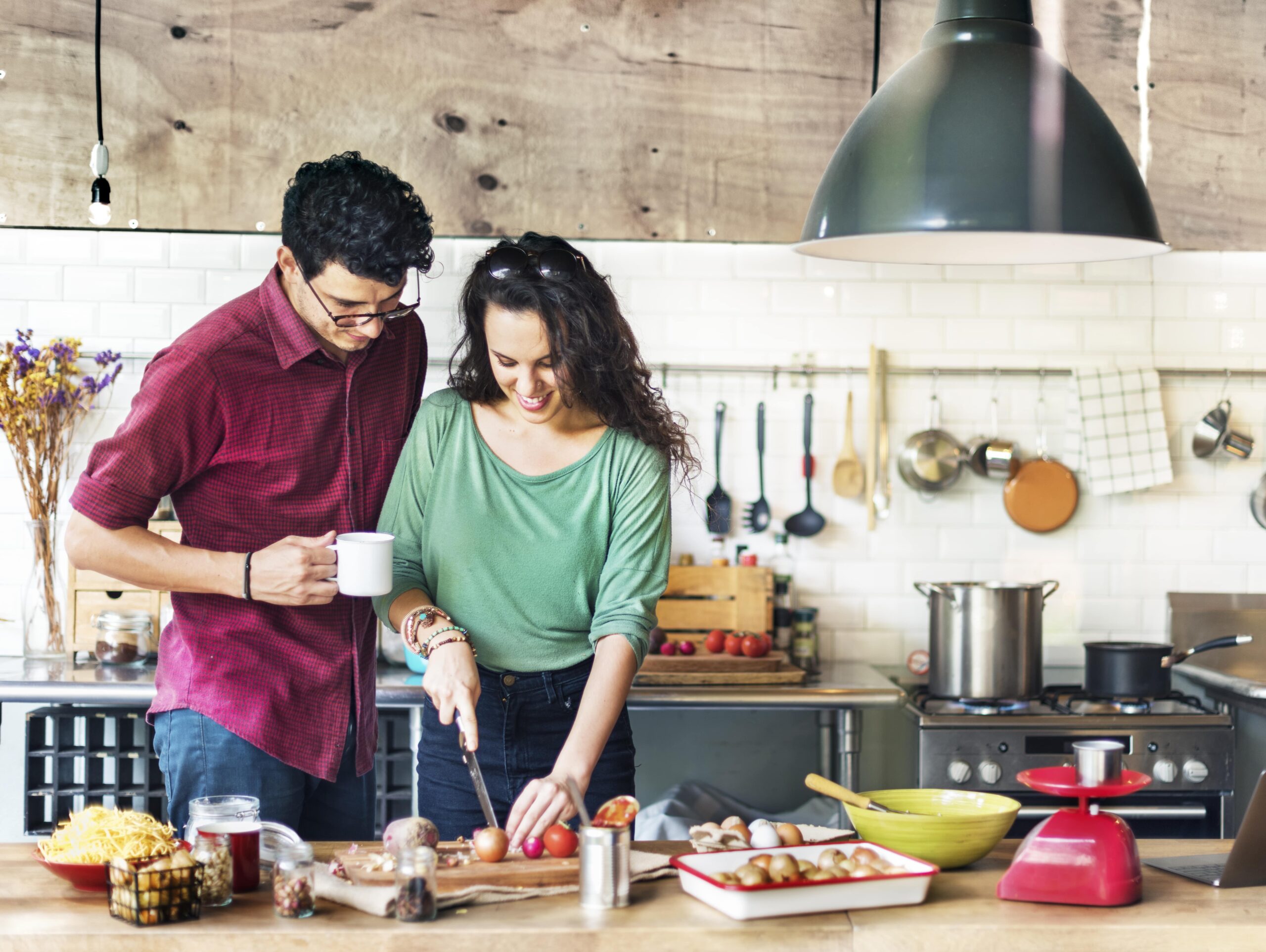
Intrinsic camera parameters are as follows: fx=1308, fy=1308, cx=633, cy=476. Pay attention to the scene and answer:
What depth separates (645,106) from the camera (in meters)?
4.35

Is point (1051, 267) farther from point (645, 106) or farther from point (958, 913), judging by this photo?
point (958, 913)

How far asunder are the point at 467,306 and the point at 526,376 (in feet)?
0.72

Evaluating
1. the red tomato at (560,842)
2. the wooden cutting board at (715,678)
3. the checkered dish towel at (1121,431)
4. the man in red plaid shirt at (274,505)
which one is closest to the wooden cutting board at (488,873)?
the red tomato at (560,842)

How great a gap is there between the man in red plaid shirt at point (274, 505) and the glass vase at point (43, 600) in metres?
1.83

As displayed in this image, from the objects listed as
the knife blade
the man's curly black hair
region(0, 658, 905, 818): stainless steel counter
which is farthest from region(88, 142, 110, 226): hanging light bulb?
the knife blade

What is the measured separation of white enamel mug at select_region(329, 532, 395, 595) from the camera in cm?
213

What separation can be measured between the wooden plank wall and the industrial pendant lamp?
222 centimetres

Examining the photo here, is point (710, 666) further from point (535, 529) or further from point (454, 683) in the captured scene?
point (454, 683)

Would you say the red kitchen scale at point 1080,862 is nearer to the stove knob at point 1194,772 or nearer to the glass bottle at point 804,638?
the stove knob at point 1194,772

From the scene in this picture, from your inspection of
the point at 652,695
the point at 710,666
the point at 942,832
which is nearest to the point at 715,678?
the point at 710,666

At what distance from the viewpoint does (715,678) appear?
153 inches

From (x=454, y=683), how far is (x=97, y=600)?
2.28 meters

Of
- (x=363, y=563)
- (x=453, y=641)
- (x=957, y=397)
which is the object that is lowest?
(x=453, y=641)

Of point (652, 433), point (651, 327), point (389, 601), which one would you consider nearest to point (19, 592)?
point (651, 327)
